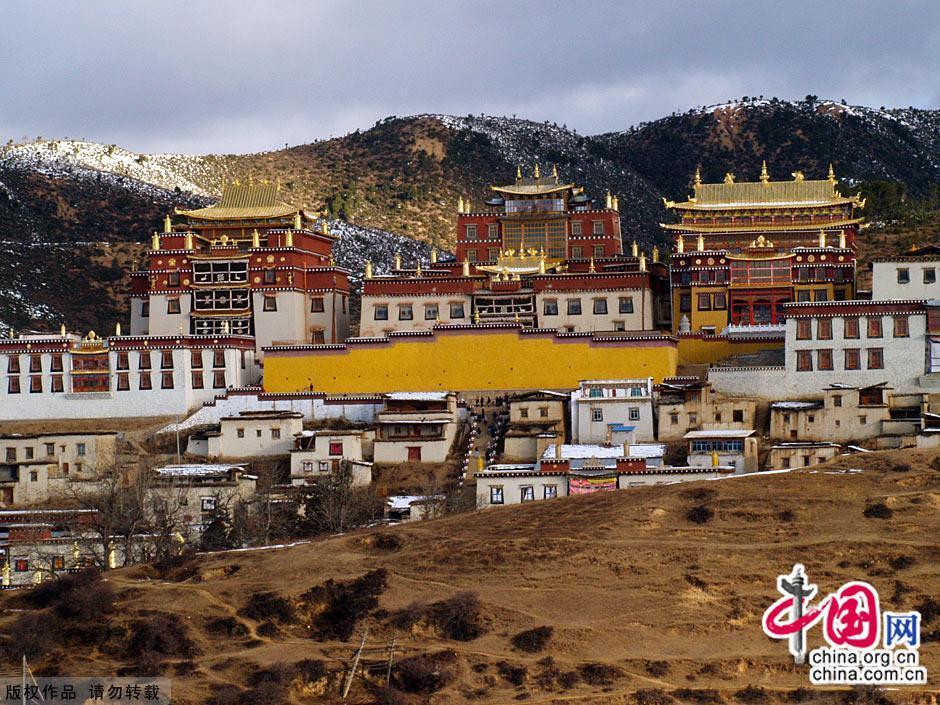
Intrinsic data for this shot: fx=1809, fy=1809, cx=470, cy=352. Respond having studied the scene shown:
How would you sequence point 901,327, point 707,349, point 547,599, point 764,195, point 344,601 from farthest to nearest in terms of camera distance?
point 764,195, point 707,349, point 901,327, point 344,601, point 547,599

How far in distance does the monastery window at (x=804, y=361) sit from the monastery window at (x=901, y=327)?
411 centimetres

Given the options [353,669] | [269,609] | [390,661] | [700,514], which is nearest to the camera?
[353,669]

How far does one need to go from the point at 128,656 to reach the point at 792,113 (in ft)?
476

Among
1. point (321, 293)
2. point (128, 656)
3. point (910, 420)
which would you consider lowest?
point (128, 656)

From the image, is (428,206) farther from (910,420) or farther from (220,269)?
(910,420)

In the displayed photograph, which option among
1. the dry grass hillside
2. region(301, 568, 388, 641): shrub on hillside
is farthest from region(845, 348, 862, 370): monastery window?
region(301, 568, 388, 641): shrub on hillside

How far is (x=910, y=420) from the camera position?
81250mm

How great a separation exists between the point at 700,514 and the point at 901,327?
71.6 ft

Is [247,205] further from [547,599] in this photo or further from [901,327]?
[547,599]

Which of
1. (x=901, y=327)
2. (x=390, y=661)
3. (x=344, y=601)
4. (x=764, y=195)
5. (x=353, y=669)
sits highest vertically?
(x=764, y=195)

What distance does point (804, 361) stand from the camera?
85.9 m

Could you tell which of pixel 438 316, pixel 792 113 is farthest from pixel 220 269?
pixel 792 113

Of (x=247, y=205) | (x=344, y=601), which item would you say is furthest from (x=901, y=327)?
(x=247, y=205)

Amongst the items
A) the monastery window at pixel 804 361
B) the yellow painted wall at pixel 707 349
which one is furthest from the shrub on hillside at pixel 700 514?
the yellow painted wall at pixel 707 349
